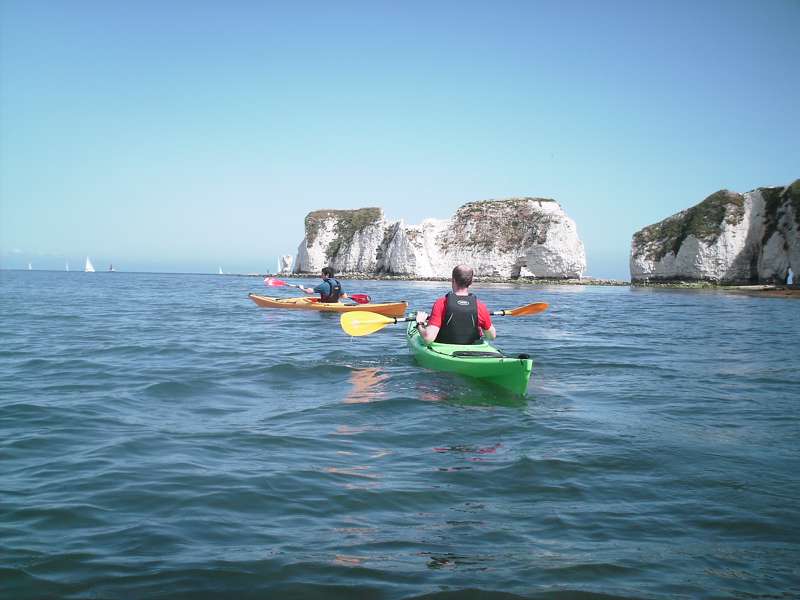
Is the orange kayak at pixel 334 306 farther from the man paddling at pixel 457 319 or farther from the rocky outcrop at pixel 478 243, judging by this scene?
the rocky outcrop at pixel 478 243

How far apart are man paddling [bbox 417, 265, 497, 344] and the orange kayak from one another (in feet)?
15.9

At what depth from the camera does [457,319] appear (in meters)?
8.38

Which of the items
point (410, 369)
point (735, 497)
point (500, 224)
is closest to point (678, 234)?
point (500, 224)

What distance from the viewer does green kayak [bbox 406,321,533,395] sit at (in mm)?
6863

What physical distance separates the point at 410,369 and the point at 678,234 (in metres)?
53.1

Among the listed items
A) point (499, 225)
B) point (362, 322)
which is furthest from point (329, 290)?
point (499, 225)

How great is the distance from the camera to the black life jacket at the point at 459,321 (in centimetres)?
820

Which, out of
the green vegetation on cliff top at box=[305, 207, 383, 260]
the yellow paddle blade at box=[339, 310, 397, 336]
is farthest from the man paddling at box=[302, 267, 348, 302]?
the green vegetation on cliff top at box=[305, 207, 383, 260]

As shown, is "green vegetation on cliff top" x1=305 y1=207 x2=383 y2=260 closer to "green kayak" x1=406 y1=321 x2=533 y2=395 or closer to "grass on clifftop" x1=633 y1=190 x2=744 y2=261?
"grass on clifftop" x1=633 y1=190 x2=744 y2=261

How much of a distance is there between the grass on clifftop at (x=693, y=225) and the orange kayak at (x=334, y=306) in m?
43.8

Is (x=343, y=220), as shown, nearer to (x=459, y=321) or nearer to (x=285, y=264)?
(x=285, y=264)

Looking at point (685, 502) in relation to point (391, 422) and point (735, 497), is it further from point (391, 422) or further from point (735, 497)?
point (391, 422)

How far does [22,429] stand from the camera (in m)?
5.34

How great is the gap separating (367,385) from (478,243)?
65054mm
